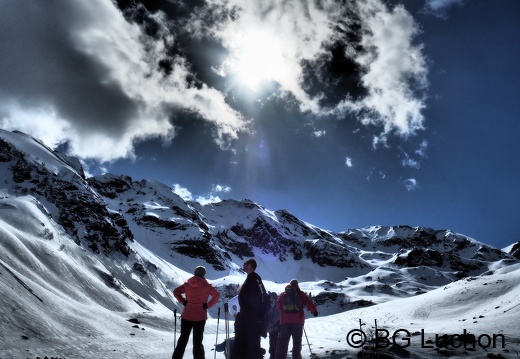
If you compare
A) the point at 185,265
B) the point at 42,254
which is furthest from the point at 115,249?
the point at 185,265

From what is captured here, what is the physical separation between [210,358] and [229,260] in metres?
183

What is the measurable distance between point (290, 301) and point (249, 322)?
2.02 metres

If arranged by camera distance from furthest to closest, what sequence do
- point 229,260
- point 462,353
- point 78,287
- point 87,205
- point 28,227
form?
point 229,260, point 87,205, point 28,227, point 78,287, point 462,353

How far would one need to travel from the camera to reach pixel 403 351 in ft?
29.8

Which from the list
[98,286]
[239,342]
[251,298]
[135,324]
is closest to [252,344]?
[239,342]

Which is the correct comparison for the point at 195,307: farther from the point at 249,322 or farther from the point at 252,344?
the point at 252,344

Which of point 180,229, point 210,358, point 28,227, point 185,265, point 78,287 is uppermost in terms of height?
point 180,229

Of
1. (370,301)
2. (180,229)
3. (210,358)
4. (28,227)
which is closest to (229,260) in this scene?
(180,229)

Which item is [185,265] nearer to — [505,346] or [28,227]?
[28,227]

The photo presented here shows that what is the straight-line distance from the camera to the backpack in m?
9.29

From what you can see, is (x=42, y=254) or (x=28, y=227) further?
(x=28, y=227)

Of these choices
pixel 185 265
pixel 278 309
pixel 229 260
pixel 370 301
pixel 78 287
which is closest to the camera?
pixel 278 309

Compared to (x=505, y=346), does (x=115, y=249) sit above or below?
above

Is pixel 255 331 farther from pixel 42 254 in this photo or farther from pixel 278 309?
pixel 42 254
